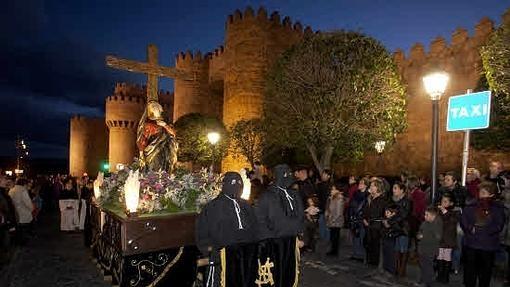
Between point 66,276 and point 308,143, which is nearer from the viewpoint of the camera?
point 66,276

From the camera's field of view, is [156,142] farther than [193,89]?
No

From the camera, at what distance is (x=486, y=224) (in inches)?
245

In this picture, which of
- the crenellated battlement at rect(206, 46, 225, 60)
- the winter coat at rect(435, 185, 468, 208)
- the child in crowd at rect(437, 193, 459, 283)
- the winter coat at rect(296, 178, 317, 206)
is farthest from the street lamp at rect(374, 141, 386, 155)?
the crenellated battlement at rect(206, 46, 225, 60)

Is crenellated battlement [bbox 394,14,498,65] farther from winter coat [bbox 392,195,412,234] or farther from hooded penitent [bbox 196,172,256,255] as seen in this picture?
hooded penitent [bbox 196,172,256,255]

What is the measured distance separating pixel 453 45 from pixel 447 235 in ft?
60.4

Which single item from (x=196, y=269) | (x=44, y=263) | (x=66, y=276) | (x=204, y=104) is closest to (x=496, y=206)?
(x=196, y=269)

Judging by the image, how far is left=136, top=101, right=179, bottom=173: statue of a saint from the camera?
8156 mm

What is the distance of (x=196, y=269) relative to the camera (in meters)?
6.61

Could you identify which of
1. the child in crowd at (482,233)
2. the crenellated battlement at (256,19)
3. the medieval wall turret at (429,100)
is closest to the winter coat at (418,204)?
the child in crowd at (482,233)

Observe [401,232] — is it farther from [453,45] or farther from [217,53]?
[217,53]

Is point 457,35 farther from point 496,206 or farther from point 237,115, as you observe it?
point 496,206

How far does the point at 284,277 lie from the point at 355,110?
1236cm

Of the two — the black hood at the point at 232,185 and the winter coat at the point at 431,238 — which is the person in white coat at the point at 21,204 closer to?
the black hood at the point at 232,185

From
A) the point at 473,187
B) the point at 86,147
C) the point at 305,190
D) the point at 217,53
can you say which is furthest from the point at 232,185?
the point at 86,147
